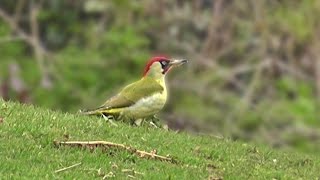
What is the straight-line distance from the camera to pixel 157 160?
10.5 m

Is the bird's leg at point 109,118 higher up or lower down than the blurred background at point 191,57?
lower down

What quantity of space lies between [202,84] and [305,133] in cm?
320

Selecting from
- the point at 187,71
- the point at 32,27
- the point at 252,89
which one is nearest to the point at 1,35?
the point at 32,27

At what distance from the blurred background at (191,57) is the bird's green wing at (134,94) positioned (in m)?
11.0

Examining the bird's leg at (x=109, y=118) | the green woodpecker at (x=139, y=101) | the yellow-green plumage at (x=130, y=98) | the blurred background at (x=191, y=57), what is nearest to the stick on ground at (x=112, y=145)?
the bird's leg at (x=109, y=118)

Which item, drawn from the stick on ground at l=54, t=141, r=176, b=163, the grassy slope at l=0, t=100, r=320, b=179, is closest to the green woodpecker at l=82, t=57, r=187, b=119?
the grassy slope at l=0, t=100, r=320, b=179

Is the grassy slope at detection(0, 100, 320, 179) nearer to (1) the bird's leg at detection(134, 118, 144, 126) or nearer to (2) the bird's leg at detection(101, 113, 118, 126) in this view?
(2) the bird's leg at detection(101, 113, 118, 126)

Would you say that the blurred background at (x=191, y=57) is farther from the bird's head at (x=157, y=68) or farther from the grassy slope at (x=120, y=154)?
the grassy slope at (x=120, y=154)

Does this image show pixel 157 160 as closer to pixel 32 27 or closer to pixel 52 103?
pixel 52 103

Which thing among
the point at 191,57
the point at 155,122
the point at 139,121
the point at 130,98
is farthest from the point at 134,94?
the point at 191,57

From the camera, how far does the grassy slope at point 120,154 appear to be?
9.85m

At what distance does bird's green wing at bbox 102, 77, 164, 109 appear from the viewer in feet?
40.6

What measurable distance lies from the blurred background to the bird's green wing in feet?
36.1

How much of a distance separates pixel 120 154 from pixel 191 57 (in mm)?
16101
